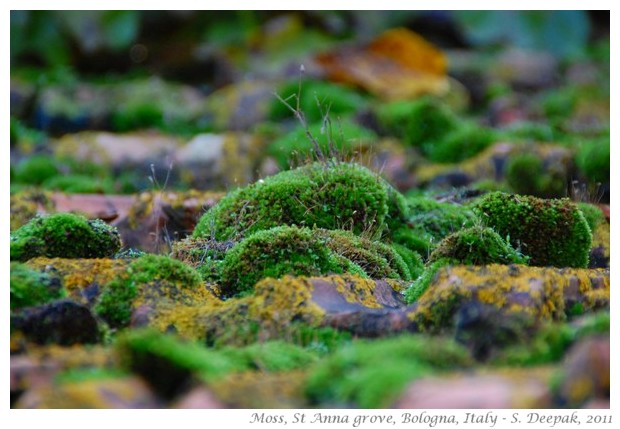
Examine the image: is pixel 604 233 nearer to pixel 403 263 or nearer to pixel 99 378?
pixel 403 263

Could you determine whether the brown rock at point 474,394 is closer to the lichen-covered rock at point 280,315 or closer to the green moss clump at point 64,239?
the lichen-covered rock at point 280,315

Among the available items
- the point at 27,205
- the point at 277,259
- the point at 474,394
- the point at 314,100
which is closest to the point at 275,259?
the point at 277,259

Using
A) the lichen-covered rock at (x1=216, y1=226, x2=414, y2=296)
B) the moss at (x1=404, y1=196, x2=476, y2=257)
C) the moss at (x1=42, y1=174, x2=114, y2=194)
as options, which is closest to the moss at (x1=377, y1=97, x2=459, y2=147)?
the moss at (x1=42, y1=174, x2=114, y2=194)

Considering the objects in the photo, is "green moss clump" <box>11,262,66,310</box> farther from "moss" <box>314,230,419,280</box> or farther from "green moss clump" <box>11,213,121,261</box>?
"moss" <box>314,230,419,280</box>

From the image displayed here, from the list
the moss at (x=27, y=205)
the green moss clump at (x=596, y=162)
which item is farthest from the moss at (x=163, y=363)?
the green moss clump at (x=596, y=162)

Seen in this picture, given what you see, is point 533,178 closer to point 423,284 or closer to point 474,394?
point 423,284
